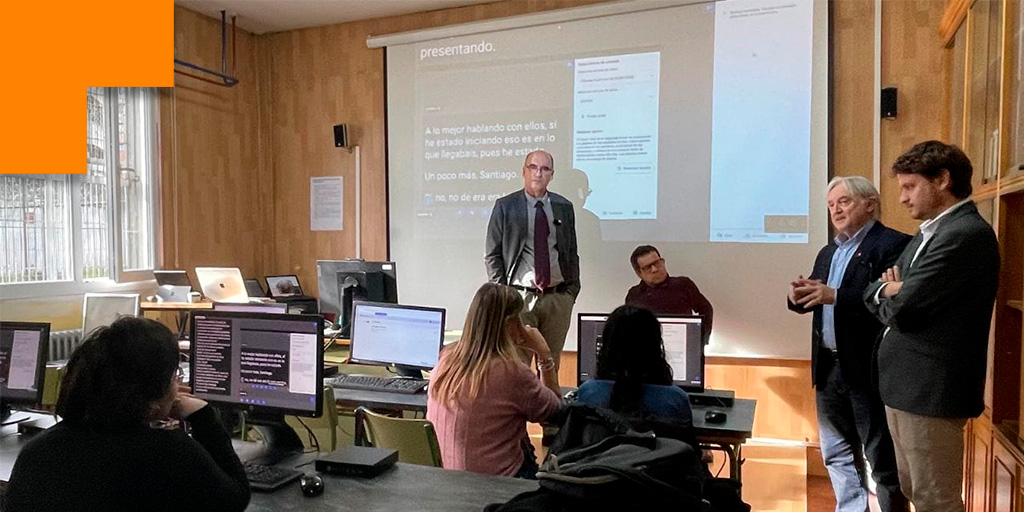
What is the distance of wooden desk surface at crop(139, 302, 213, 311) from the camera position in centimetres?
439

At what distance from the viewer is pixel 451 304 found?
5453mm

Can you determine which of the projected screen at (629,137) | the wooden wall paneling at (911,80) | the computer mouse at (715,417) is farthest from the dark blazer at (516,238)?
the wooden wall paneling at (911,80)

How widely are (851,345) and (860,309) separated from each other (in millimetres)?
148

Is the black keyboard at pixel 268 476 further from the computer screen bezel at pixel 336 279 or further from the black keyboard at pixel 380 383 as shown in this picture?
the computer screen bezel at pixel 336 279

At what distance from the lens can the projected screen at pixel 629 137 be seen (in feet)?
14.3

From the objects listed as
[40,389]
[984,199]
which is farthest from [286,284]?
[984,199]

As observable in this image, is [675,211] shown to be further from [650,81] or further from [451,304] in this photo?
[451,304]

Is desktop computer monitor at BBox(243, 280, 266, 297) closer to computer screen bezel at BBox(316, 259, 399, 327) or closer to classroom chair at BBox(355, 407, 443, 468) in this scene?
computer screen bezel at BBox(316, 259, 399, 327)

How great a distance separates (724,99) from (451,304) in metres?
2.46

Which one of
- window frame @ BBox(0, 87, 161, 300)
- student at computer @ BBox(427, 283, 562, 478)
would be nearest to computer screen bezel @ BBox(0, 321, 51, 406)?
student at computer @ BBox(427, 283, 562, 478)

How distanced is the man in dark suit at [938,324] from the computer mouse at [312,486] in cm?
183

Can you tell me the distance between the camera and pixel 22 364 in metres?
2.80

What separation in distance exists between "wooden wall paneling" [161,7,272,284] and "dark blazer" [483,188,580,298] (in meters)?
2.73

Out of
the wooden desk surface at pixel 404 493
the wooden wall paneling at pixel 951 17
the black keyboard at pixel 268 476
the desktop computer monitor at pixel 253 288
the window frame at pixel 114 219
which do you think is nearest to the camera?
the wooden desk surface at pixel 404 493
